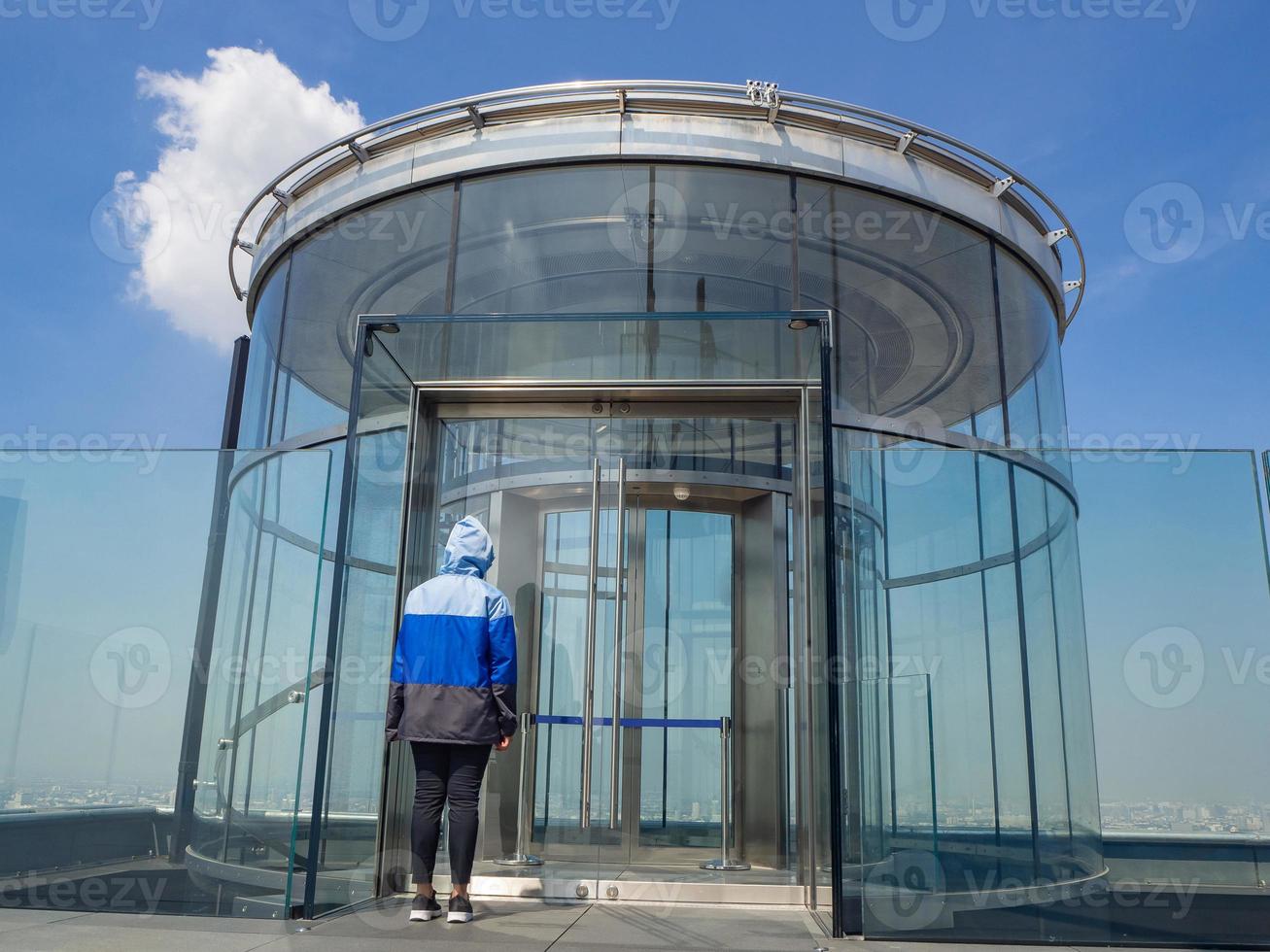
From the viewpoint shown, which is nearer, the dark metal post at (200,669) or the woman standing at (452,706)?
the woman standing at (452,706)

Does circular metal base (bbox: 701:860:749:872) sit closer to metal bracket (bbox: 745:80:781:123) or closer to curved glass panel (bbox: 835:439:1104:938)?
curved glass panel (bbox: 835:439:1104:938)

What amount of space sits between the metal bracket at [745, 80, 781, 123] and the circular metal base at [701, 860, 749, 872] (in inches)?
210

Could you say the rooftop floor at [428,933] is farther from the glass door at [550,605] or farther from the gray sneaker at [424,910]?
the glass door at [550,605]

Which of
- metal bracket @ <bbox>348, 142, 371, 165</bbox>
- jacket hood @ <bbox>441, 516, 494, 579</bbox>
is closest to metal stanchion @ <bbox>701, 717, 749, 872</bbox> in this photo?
jacket hood @ <bbox>441, 516, 494, 579</bbox>

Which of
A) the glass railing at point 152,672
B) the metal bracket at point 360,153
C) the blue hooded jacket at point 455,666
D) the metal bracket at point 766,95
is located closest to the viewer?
the blue hooded jacket at point 455,666

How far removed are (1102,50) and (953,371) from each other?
10.4 ft

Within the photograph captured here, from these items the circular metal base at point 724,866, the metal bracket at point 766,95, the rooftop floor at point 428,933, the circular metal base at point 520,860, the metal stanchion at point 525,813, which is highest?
the metal bracket at point 766,95

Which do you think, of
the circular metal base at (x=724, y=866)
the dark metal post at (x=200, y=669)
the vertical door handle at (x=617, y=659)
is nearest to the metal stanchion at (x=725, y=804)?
the circular metal base at (x=724, y=866)

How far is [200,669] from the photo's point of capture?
4.88 m

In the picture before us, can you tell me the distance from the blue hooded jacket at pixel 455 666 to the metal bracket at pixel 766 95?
4.50m

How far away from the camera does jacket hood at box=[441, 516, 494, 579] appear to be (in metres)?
4.87

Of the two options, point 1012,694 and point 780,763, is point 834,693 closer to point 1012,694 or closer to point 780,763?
point 1012,694

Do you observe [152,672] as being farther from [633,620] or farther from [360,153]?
[360,153]

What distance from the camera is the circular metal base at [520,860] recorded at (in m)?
5.38
